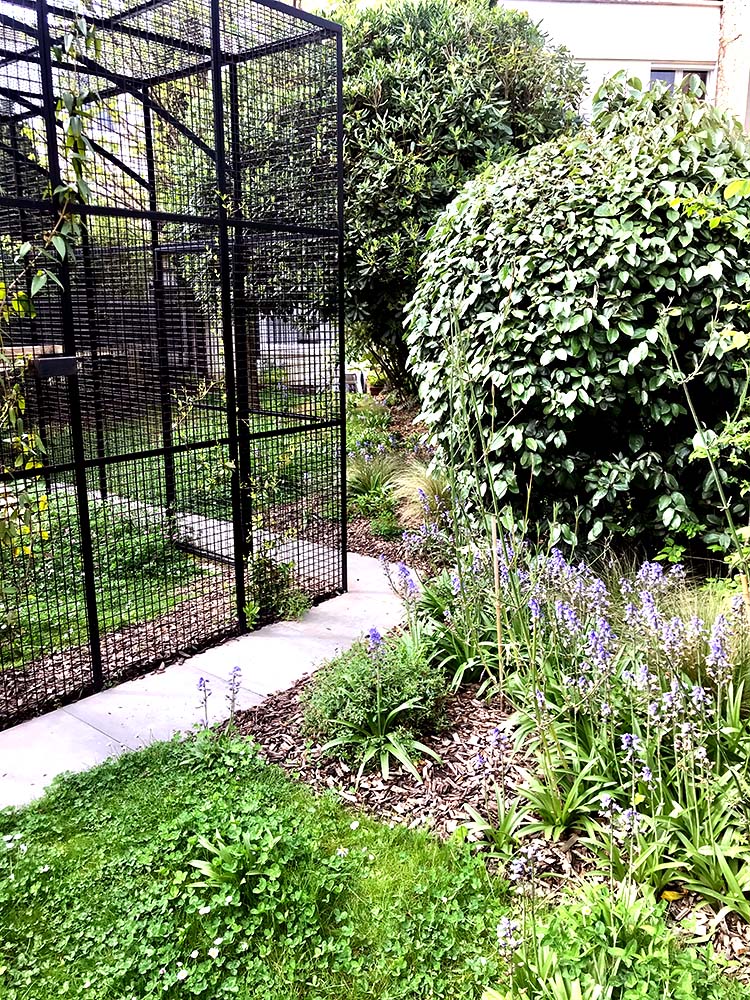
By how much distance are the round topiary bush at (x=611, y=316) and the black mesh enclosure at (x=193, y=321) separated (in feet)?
3.30

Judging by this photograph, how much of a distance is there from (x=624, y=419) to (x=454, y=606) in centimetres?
126

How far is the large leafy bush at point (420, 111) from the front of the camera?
570 centimetres

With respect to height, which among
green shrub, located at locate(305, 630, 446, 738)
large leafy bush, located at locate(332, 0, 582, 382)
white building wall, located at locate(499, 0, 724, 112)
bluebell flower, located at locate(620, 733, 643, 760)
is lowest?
green shrub, located at locate(305, 630, 446, 738)

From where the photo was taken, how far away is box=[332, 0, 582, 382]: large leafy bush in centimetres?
570

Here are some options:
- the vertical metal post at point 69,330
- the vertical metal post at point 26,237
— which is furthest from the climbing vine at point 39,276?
the vertical metal post at point 26,237

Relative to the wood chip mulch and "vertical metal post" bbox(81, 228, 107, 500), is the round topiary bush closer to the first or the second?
the wood chip mulch

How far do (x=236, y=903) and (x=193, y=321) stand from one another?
3.26 meters

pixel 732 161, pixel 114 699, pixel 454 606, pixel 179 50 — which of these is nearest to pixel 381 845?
pixel 454 606

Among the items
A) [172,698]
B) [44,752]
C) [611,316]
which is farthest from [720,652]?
[44,752]

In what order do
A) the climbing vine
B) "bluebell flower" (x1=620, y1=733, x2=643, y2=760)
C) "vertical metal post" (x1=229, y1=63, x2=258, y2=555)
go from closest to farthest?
1. "bluebell flower" (x1=620, y1=733, x2=643, y2=760)
2. the climbing vine
3. "vertical metal post" (x1=229, y1=63, x2=258, y2=555)

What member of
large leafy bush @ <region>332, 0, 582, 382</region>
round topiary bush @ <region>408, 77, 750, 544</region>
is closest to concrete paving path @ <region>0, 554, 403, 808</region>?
round topiary bush @ <region>408, 77, 750, 544</region>

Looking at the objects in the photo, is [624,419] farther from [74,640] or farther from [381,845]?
[74,640]

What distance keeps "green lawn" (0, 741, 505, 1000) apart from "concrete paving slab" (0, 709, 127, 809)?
0.19 metres

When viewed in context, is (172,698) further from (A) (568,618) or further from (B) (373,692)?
(A) (568,618)
